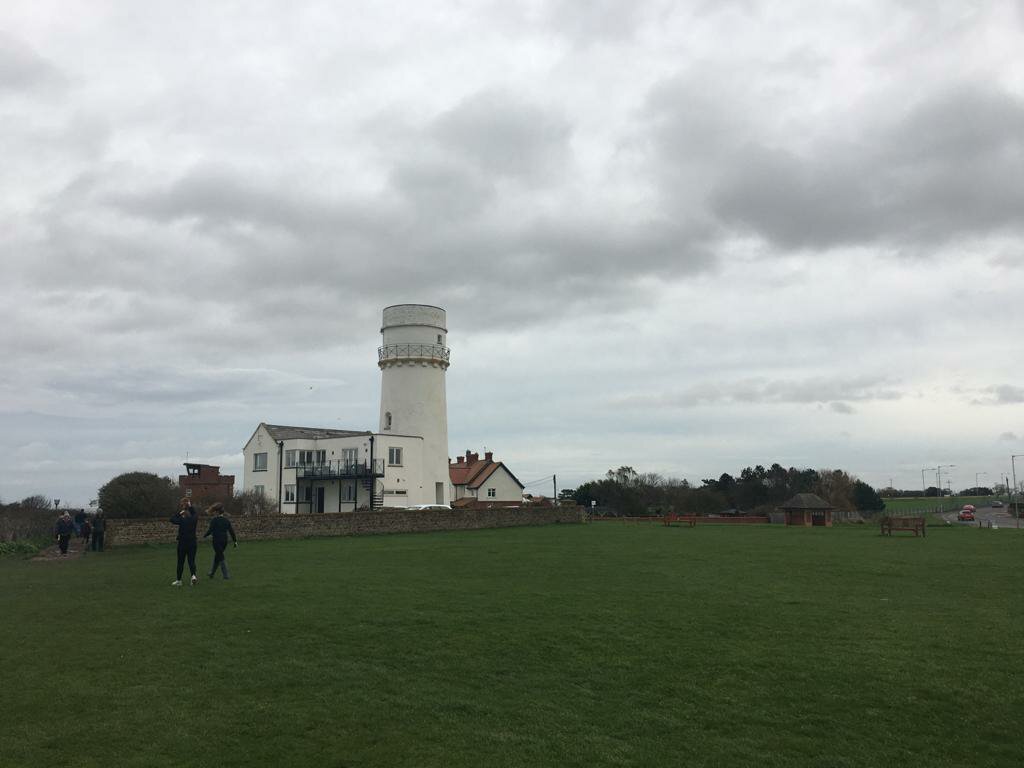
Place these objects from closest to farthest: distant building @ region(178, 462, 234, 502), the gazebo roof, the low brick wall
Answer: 1. the low brick wall
2. the gazebo roof
3. distant building @ region(178, 462, 234, 502)

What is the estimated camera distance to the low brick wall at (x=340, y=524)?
24.7 m

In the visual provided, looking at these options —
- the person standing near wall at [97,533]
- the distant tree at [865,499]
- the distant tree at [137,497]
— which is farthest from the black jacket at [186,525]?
the distant tree at [865,499]

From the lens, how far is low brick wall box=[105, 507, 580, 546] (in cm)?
2473

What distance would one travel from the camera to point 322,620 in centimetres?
1057

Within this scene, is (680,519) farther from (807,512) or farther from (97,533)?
(97,533)

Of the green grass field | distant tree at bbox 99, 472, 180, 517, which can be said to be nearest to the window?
distant tree at bbox 99, 472, 180, 517

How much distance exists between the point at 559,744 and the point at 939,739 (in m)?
3.00

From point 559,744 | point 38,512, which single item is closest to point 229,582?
point 559,744

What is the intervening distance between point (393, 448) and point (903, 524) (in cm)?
2600

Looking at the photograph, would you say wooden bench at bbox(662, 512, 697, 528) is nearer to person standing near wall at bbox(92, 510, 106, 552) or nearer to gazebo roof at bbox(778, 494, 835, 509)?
gazebo roof at bbox(778, 494, 835, 509)

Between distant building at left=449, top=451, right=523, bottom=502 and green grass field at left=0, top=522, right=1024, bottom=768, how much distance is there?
43798 mm

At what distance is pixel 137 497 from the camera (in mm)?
31469

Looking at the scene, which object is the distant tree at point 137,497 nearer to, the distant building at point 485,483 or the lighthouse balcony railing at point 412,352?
the lighthouse balcony railing at point 412,352

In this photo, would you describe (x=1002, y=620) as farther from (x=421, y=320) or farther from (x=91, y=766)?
(x=421, y=320)
